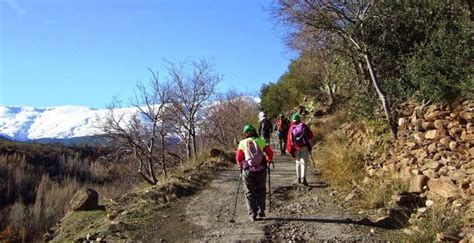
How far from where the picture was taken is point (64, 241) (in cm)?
Answer: 1114

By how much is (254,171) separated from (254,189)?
0.37 m

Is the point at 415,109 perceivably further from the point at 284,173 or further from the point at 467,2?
the point at 284,173

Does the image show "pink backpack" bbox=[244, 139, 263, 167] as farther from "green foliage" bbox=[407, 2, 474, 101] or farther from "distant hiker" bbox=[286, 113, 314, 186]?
"green foliage" bbox=[407, 2, 474, 101]

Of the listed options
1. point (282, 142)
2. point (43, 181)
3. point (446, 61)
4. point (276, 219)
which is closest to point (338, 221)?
point (276, 219)

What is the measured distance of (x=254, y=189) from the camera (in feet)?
31.8

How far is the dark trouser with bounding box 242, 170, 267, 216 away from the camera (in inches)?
380

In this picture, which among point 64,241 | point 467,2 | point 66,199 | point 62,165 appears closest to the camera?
point 64,241

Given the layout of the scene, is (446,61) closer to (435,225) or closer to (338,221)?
(338,221)

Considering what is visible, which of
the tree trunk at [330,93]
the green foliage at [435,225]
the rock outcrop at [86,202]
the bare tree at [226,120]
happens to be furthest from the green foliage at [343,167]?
the bare tree at [226,120]

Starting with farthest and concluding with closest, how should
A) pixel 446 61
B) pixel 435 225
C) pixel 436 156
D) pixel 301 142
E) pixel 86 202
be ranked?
pixel 86 202 < pixel 301 142 < pixel 446 61 < pixel 436 156 < pixel 435 225

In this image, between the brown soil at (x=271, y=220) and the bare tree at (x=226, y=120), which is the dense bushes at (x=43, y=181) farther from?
the brown soil at (x=271, y=220)

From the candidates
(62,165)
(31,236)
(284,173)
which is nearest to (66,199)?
(31,236)

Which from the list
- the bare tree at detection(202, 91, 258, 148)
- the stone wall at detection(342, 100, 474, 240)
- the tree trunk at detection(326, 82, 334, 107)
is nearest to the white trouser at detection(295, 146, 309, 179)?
the stone wall at detection(342, 100, 474, 240)

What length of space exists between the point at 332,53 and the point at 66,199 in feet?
146
